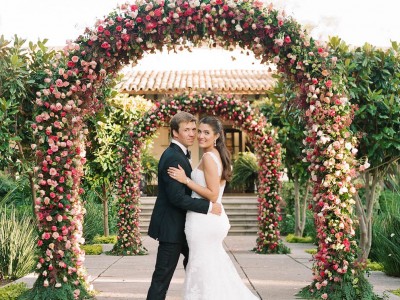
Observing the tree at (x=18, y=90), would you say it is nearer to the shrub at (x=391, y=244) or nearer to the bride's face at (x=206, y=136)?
the bride's face at (x=206, y=136)

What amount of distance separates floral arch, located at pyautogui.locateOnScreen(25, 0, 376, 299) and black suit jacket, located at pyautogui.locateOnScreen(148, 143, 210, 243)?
1649 mm

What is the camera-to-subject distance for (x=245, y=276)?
9242 mm

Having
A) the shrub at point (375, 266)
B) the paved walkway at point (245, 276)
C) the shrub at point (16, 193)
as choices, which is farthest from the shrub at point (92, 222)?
the shrub at point (375, 266)

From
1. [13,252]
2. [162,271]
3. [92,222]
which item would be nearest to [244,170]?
[92,222]

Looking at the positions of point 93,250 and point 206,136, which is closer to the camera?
point 206,136

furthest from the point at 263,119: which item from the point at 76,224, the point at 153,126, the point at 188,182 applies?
the point at 188,182

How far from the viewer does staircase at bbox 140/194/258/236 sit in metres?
18.8

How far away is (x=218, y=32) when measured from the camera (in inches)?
274

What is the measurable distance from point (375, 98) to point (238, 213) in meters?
12.1

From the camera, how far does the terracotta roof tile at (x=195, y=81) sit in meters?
23.3

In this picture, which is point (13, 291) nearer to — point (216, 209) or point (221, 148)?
point (216, 209)

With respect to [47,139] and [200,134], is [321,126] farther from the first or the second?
[47,139]

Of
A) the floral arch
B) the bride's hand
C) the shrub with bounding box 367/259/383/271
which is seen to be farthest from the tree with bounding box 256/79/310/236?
the bride's hand

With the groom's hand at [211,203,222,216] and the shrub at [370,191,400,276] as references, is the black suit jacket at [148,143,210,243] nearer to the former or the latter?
the groom's hand at [211,203,222,216]
